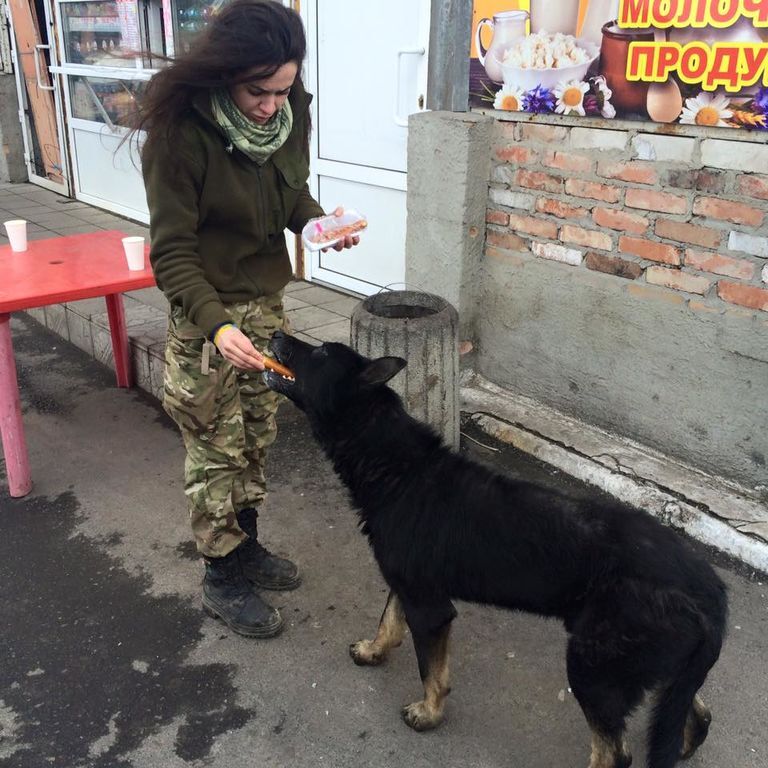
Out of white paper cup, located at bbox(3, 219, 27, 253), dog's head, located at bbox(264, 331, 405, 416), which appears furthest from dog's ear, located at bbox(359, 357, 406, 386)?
white paper cup, located at bbox(3, 219, 27, 253)

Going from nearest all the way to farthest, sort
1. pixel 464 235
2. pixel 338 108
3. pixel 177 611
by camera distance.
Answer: pixel 177 611, pixel 464 235, pixel 338 108

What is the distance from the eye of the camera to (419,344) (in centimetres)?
365

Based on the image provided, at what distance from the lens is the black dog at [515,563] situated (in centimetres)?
210

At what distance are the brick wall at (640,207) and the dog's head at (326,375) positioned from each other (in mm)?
1883

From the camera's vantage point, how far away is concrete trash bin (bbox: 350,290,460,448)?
3.63m

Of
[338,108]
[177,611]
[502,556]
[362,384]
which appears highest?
[338,108]

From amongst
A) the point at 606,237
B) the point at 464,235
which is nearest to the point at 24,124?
the point at 464,235

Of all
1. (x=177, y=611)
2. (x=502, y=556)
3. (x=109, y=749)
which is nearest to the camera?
(x=502, y=556)

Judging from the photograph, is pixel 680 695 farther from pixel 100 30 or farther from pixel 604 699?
pixel 100 30

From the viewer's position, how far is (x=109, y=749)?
2.46 m

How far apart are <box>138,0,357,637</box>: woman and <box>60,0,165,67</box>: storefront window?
542 cm

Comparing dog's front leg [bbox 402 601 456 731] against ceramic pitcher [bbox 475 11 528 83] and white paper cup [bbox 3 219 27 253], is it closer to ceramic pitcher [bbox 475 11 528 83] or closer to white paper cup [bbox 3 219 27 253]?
ceramic pitcher [bbox 475 11 528 83]

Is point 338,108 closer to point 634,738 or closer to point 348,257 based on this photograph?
point 348,257

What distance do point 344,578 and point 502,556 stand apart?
1.18 metres
